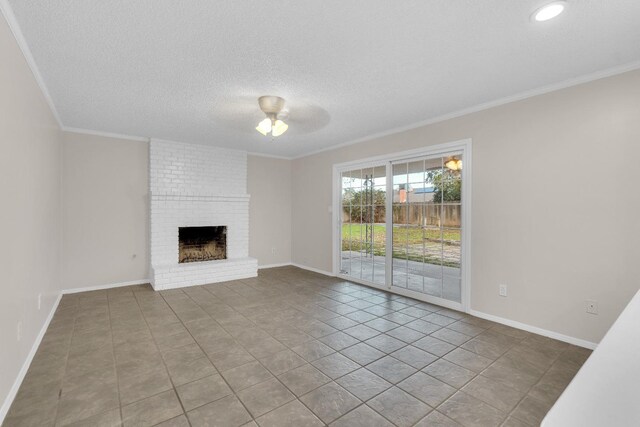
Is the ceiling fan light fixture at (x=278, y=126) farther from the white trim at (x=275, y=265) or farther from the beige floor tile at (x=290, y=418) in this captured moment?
the white trim at (x=275, y=265)

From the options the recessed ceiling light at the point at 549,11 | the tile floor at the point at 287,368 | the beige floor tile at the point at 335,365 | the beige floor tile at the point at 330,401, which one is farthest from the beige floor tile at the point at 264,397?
the recessed ceiling light at the point at 549,11

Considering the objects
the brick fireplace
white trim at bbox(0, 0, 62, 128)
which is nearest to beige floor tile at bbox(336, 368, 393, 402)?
white trim at bbox(0, 0, 62, 128)

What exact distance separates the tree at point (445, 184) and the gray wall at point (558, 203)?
264mm

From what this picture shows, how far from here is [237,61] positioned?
8.03ft

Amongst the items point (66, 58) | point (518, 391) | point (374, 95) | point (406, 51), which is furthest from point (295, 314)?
point (66, 58)

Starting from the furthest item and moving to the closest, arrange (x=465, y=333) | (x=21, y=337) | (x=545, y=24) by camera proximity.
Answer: (x=465, y=333) → (x=21, y=337) → (x=545, y=24)

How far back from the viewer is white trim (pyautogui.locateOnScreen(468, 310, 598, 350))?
272 centimetres

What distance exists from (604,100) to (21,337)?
17.1 ft

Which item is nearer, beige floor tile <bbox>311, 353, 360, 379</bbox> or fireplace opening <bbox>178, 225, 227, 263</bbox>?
beige floor tile <bbox>311, 353, 360, 379</bbox>

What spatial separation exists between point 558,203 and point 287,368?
2986 millimetres

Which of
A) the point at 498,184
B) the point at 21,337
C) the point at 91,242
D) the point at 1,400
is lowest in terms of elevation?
the point at 1,400

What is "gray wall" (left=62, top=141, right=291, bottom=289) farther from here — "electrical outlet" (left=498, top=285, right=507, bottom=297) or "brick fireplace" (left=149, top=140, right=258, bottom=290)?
"electrical outlet" (left=498, top=285, right=507, bottom=297)

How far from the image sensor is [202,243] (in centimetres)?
555

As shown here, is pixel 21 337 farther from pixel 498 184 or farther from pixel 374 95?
pixel 498 184
